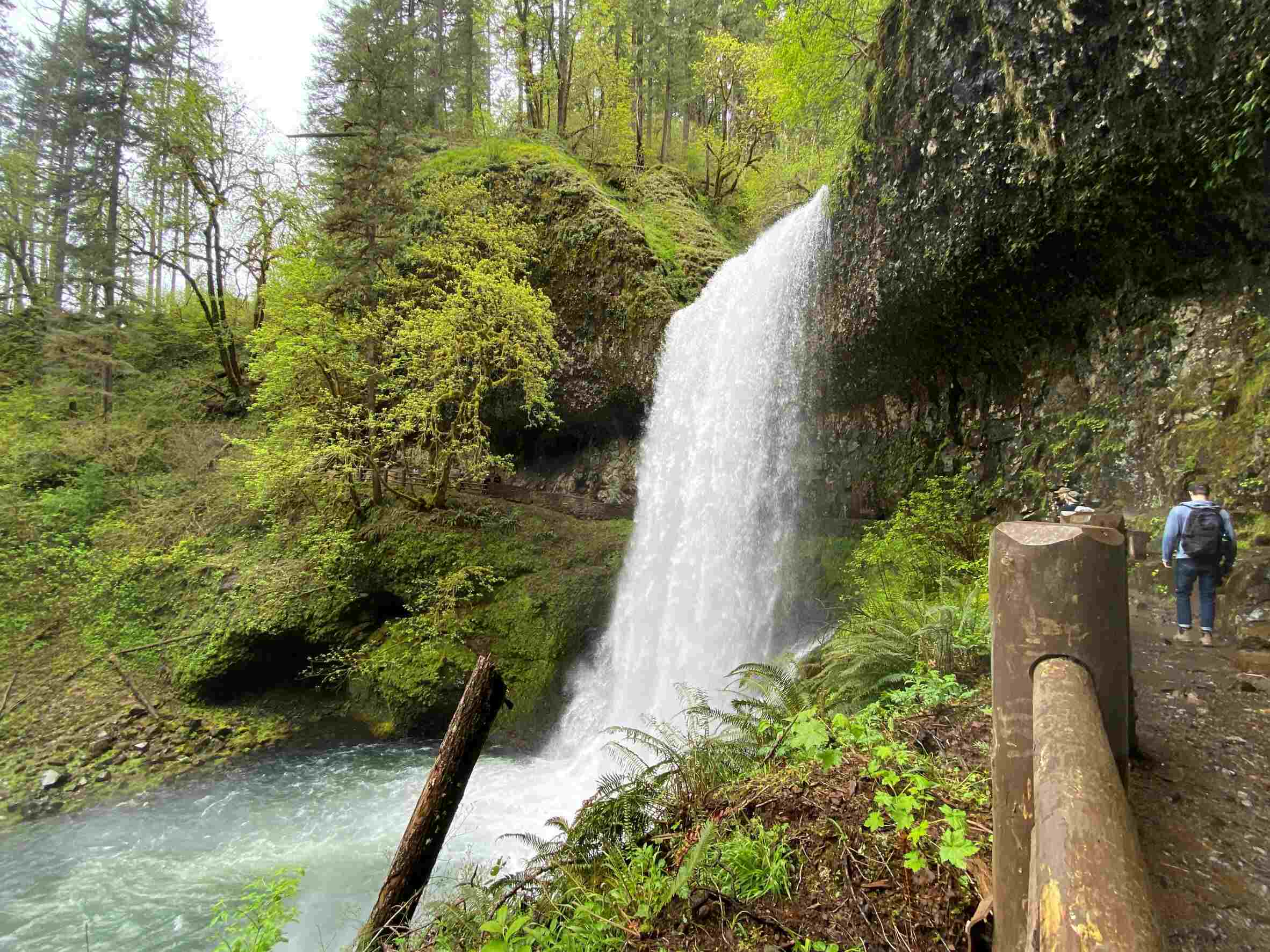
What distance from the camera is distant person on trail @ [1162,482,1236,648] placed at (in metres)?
4.23

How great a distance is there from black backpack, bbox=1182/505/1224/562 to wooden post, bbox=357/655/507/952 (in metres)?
5.37

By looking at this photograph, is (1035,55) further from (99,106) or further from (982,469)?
(99,106)

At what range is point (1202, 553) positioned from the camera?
4.25 meters

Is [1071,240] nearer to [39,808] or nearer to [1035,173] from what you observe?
[1035,173]

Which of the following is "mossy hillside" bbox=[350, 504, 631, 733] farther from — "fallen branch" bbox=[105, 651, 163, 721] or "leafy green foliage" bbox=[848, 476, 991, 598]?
"leafy green foliage" bbox=[848, 476, 991, 598]

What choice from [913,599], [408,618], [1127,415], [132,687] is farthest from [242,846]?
[1127,415]

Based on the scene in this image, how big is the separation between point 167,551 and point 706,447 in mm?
10818

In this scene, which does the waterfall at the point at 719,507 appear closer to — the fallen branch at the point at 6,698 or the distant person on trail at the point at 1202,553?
the distant person on trail at the point at 1202,553

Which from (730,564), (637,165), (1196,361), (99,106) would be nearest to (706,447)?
(730,564)

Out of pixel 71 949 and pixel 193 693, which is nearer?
pixel 71 949

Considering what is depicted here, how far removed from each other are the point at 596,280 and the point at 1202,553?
35.6 feet

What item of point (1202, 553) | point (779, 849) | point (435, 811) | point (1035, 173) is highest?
point (1035, 173)

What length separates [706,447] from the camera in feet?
34.3

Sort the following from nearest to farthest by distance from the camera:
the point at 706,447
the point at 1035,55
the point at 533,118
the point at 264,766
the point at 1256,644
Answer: the point at 1256,644 < the point at 1035,55 < the point at 264,766 < the point at 706,447 < the point at 533,118
